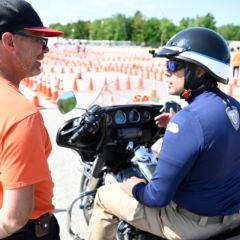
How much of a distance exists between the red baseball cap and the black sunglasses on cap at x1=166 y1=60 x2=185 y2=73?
3.31 ft

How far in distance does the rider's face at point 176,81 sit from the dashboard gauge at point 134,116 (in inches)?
37.1

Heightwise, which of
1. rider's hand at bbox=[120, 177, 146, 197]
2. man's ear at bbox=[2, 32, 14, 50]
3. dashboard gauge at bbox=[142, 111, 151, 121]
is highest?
man's ear at bbox=[2, 32, 14, 50]

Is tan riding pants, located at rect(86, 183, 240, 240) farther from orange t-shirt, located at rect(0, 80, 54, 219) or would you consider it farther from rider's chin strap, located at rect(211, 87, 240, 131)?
orange t-shirt, located at rect(0, 80, 54, 219)

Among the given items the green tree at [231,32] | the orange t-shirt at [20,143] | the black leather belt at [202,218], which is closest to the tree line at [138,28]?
the green tree at [231,32]

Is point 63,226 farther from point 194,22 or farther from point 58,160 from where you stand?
point 194,22

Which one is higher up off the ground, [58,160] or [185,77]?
[185,77]

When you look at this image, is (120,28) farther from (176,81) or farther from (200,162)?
(200,162)

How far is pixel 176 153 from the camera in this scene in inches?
89.8

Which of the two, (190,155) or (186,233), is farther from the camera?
(186,233)

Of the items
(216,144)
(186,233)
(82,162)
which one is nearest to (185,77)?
(216,144)

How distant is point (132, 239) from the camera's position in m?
2.97

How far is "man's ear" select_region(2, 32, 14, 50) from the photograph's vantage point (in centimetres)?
183

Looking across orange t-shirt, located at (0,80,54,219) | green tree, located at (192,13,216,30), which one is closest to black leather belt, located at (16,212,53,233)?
orange t-shirt, located at (0,80,54,219)

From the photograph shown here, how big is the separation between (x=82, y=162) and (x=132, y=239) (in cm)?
105
